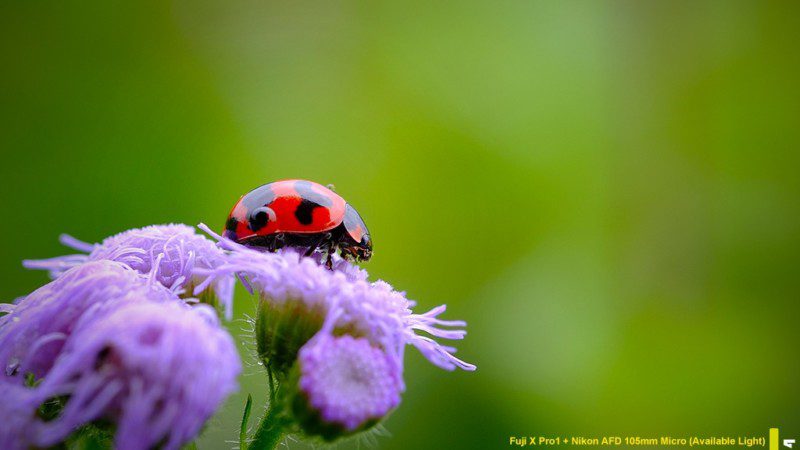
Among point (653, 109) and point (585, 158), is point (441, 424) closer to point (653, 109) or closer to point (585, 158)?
point (585, 158)

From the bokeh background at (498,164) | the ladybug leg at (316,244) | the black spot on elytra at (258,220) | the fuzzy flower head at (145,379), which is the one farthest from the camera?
the bokeh background at (498,164)

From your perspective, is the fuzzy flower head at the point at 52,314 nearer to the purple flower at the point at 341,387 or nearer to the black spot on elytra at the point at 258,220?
the purple flower at the point at 341,387

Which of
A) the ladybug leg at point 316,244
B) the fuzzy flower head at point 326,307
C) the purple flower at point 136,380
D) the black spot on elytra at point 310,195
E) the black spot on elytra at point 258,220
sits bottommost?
the purple flower at point 136,380

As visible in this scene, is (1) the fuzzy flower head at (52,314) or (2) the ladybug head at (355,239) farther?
(2) the ladybug head at (355,239)

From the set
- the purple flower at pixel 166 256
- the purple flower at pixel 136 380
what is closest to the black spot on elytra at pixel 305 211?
the purple flower at pixel 166 256

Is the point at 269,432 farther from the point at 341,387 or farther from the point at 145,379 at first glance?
the point at 145,379

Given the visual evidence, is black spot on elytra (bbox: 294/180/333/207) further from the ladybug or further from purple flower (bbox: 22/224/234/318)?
purple flower (bbox: 22/224/234/318)

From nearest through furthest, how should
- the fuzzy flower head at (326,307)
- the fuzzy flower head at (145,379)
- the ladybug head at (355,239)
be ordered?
the fuzzy flower head at (145,379) < the fuzzy flower head at (326,307) < the ladybug head at (355,239)

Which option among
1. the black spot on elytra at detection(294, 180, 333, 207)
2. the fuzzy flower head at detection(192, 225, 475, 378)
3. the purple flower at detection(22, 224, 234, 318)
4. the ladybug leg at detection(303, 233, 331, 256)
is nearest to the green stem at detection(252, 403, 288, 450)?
the fuzzy flower head at detection(192, 225, 475, 378)
